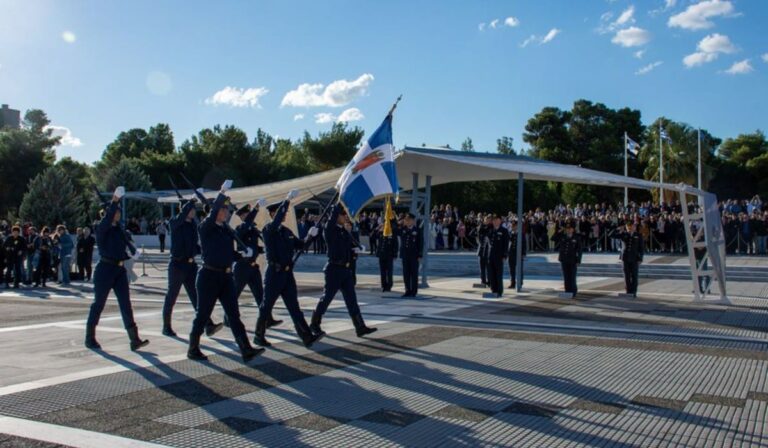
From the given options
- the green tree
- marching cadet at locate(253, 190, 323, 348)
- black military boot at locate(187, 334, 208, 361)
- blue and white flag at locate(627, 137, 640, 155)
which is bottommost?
black military boot at locate(187, 334, 208, 361)

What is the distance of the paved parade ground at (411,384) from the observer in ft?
17.8

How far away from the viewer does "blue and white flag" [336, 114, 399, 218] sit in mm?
10805

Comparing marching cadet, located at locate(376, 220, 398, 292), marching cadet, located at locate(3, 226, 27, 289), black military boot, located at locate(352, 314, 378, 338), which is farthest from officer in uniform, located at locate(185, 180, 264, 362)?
marching cadet, located at locate(3, 226, 27, 289)

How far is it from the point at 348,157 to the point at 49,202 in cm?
2639

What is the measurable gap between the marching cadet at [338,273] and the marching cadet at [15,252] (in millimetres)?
14477

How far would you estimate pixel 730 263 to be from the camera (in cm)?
2238

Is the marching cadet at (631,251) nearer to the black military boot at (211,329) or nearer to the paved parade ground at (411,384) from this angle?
the paved parade ground at (411,384)

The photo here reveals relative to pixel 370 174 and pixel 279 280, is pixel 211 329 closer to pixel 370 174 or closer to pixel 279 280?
pixel 279 280

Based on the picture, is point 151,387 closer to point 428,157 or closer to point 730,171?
point 428,157

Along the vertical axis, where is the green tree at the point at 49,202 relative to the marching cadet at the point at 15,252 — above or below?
above

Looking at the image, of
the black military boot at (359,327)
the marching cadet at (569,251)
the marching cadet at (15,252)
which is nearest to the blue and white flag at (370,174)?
the black military boot at (359,327)

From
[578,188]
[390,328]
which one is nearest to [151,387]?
[390,328]

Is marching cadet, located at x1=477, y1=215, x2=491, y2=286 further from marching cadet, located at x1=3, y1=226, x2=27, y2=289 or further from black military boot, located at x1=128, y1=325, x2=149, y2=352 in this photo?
marching cadet, located at x1=3, y1=226, x2=27, y2=289

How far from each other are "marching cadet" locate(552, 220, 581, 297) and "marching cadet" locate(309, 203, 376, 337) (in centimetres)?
684
